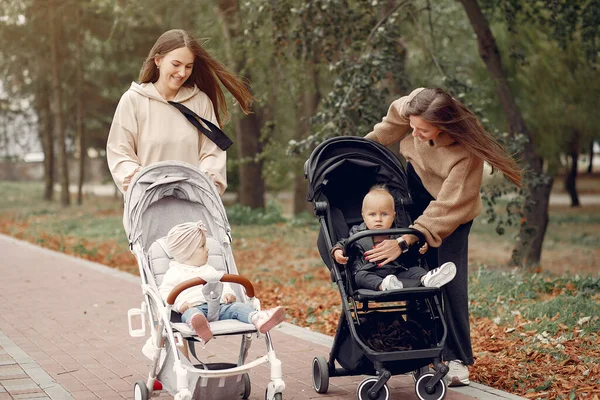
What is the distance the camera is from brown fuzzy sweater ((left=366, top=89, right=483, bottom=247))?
518 cm

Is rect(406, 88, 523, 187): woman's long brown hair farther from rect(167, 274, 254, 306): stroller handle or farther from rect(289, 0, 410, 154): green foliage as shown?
rect(289, 0, 410, 154): green foliage

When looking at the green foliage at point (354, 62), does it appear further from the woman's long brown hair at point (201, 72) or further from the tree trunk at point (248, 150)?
the tree trunk at point (248, 150)

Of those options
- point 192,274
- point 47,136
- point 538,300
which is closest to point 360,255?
point 192,274

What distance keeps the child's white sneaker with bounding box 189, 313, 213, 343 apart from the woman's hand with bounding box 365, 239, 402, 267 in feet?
3.71

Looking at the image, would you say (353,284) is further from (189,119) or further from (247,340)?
(189,119)

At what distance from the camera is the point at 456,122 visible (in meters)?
5.18

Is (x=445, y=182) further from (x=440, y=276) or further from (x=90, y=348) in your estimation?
(x=90, y=348)

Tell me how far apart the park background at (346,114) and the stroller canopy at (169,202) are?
1506 mm

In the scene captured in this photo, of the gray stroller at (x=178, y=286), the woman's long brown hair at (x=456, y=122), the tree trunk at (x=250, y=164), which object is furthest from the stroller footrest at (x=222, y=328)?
the tree trunk at (x=250, y=164)

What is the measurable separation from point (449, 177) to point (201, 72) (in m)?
1.94

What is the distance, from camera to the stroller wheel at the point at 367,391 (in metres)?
5.00

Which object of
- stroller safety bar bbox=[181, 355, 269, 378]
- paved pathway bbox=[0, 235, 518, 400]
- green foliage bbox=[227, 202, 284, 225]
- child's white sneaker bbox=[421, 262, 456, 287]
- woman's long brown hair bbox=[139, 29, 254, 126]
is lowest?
green foliage bbox=[227, 202, 284, 225]

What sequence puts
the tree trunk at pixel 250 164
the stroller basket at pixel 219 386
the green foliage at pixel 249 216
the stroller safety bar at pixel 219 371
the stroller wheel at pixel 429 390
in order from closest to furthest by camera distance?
1. the stroller safety bar at pixel 219 371
2. the stroller basket at pixel 219 386
3. the stroller wheel at pixel 429 390
4. the green foliage at pixel 249 216
5. the tree trunk at pixel 250 164

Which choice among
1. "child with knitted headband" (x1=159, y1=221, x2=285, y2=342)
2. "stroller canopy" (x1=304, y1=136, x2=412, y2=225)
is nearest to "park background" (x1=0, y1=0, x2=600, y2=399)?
"stroller canopy" (x1=304, y1=136, x2=412, y2=225)
